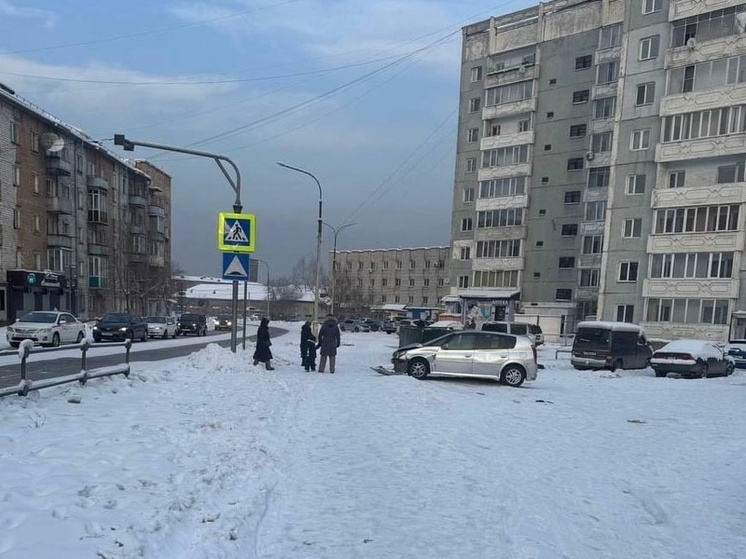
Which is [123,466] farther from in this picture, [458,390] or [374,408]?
[458,390]

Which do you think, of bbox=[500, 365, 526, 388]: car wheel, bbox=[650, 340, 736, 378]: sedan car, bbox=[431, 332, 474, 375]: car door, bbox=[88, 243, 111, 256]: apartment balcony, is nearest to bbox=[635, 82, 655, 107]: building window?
bbox=[650, 340, 736, 378]: sedan car

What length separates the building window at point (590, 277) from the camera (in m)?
45.9

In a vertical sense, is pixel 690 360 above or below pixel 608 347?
below

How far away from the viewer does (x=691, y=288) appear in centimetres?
3606

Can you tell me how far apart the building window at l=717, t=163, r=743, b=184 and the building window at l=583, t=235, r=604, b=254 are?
11.3 meters

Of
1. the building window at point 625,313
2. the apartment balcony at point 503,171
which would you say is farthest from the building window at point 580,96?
the building window at point 625,313

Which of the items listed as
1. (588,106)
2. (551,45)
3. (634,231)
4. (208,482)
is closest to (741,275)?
(634,231)

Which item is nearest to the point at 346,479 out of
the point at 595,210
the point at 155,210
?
the point at 595,210

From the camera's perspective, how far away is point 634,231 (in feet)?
131

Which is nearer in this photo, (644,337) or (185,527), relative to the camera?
(185,527)

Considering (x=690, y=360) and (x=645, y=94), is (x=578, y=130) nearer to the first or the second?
(x=645, y=94)

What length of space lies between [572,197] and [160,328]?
3898cm

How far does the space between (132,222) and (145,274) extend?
882 cm

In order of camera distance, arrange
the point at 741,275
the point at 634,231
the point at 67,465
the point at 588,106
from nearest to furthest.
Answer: the point at 67,465, the point at 741,275, the point at 634,231, the point at 588,106
